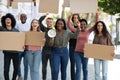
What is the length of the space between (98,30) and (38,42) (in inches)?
49.2

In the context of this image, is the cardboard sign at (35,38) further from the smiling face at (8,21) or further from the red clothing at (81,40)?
the red clothing at (81,40)

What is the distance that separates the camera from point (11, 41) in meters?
7.77

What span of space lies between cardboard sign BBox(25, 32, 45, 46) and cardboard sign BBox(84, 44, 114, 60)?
92 centimetres

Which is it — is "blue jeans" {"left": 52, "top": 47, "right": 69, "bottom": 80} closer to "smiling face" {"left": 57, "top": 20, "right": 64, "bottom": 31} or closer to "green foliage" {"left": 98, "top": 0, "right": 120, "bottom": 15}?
"smiling face" {"left": 57, "top": 20, "right": 64, "bottom": 31}

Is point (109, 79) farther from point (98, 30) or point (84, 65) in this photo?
point (98, 30)

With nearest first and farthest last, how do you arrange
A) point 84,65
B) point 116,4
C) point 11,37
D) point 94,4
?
point 116,4, point 94,4, point 11,37, point 84,65

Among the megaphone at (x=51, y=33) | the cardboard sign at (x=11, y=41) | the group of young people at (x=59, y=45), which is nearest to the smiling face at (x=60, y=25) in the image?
the group of young people at (x=59, y=45)

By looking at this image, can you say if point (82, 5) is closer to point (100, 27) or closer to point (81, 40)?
point (100, 27)

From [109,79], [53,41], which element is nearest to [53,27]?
[53,41]

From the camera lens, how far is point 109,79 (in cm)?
1047

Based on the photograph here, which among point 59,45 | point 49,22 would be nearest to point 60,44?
point 59,45

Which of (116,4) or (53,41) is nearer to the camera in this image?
(116,4)

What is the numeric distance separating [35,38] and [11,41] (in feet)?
1.60

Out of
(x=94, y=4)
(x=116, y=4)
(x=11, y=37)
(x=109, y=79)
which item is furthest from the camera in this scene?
(x=109, y=79)
